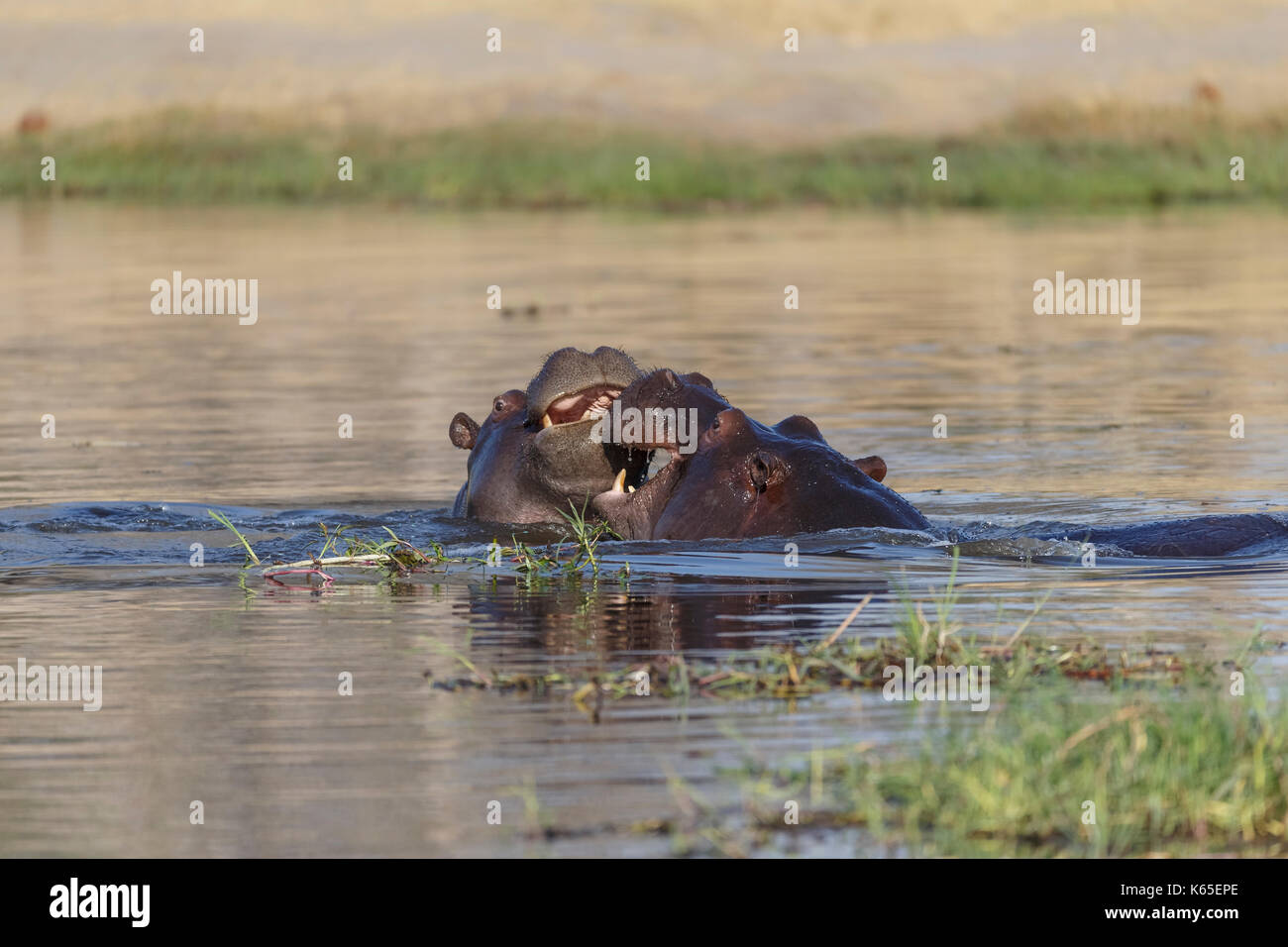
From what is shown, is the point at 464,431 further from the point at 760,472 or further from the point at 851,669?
the point at 851,669

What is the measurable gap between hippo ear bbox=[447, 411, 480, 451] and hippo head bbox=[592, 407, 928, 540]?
4.35ft

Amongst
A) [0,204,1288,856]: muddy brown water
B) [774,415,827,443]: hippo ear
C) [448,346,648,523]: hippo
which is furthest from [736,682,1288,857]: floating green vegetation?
[448,346,648,523]: hippo

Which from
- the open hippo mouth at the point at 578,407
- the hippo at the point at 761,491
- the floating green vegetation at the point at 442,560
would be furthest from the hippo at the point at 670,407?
the floating green vegetation at the point at 442,560

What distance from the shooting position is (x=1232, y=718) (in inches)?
213

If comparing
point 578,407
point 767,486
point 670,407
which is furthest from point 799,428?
point 578,407

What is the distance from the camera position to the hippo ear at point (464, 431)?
1001cm

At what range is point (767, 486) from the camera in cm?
877

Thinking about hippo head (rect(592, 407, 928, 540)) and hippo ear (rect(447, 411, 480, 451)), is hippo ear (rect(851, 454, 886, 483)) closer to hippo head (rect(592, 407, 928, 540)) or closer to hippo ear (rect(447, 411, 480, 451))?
hippo head (rect(592, 407, 928, 540))

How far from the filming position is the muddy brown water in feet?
18.7

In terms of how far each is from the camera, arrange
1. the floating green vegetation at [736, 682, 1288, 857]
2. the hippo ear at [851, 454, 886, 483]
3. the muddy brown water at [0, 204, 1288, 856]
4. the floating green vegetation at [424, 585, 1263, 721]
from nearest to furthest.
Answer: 1. the floating green vegetation at [736, 682, 1288, 857]
2. the muddy brown water at [0, 204, 1288, 856]
3. the floating green vegetation at [424, 585, 1263, 721]
4. the hippo ear at [851, 454, 886, 483]

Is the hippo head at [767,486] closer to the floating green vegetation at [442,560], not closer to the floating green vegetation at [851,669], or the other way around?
the floating green vegetation at [442,560]

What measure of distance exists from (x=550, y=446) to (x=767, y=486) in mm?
1128

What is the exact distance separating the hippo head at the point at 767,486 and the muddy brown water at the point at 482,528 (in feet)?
0.38

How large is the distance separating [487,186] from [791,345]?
119 feet
